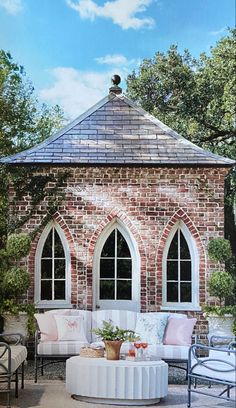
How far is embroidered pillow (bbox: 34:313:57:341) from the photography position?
10000mm

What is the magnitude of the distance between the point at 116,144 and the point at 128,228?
1.41 m

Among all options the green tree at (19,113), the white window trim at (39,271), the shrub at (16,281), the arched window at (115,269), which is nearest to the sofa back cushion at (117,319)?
the shrub at (16,281)

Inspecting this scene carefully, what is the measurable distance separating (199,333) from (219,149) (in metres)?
6.51

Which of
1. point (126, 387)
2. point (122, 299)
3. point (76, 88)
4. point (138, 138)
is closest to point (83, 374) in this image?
point (126, 387)

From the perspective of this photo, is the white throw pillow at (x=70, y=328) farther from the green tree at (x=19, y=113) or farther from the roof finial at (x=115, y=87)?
the green tree at (x=19, y=113)

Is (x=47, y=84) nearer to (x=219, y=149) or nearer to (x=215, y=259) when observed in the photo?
(x=219, y=149)

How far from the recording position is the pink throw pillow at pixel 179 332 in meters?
9.84

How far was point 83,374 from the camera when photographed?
8.16 metres

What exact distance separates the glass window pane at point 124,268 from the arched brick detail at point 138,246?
276 mm

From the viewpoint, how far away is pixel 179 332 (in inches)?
389

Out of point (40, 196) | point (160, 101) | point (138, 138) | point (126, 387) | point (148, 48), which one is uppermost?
point (148, 48)

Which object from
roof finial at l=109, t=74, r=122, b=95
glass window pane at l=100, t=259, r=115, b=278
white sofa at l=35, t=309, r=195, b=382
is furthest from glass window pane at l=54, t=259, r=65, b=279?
roof finial at l=109, t=74, r=122, b=95

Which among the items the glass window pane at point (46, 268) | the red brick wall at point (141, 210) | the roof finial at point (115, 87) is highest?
the roof finial at point (115, 87)

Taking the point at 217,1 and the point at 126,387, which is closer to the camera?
the point at 126,387
